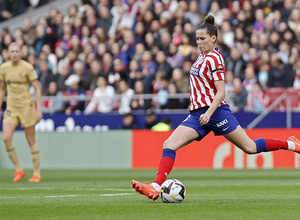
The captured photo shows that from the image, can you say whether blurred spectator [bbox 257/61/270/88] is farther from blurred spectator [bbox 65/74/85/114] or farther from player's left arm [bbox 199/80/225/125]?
player's left arm [bbox 199/80/225/125]

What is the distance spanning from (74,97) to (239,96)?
483 cm

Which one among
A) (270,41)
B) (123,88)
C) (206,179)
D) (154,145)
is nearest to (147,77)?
(123,88)

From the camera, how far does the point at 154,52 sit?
20.9 m

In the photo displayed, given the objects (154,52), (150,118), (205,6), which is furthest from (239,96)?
(205,6)

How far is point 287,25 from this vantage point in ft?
64.3

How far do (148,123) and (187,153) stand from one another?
1396 millimetres

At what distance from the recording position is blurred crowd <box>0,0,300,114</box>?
18984 mm

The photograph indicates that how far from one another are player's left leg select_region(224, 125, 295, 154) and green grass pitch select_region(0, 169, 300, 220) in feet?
2.09

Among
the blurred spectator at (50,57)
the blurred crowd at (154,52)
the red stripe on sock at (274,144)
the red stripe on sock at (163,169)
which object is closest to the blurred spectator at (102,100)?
the blurred crowd at (154,52)

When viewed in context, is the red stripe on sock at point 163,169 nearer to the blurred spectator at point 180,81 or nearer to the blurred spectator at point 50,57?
the blurred spectator at point 180,81

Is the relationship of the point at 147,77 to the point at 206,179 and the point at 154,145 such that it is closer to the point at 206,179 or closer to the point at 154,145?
the point at 154,145

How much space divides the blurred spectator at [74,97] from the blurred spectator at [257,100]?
475cm

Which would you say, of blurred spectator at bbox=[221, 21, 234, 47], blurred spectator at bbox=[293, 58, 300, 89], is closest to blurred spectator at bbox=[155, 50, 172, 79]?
blurred spectator at bbox=[221, 21, 234, 47]

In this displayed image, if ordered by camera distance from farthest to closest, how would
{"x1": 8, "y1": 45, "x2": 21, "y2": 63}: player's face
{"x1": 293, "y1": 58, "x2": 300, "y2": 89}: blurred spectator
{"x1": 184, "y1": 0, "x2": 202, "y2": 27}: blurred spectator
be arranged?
{"x1": 184, "y1": 0, "x2": 202, "y2": 27}: blurred spectator < {"x1": 293, "y1": 58, "x2": 300, "y2": 89}: blurred spectator < {"x1": 8, "y1": 45, "x2": 21, "y2": 63}: player's face
